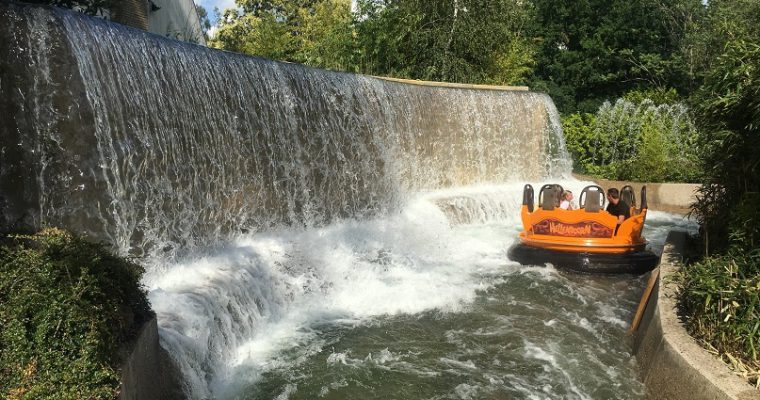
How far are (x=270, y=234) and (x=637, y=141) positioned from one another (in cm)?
1429

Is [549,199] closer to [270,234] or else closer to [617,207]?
[617,207]

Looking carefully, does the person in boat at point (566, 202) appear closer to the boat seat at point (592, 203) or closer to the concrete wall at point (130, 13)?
the boat seat at point (592, 203)

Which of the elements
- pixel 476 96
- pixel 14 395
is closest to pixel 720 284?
pixel 14 395

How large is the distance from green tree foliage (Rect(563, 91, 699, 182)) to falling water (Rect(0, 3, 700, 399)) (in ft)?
26.4

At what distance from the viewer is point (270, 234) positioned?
8.68 metres

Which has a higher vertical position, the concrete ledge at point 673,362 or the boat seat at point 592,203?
the boat seat at point 592,203

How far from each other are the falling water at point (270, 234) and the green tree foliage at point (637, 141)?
8.04m

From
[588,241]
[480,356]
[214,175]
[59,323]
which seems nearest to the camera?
[59,323]

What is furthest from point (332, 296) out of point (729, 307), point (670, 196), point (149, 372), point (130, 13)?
point (670, 196)

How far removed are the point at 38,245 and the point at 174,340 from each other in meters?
1.18

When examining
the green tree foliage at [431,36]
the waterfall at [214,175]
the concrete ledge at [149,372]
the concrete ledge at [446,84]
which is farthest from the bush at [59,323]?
the green tree foliage at [431,36]

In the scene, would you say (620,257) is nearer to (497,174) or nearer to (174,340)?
(174,340)

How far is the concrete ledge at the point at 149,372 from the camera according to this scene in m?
3.39

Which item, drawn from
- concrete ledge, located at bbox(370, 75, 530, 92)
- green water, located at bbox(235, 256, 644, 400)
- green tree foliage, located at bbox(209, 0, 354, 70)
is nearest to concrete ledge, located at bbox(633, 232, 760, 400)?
green water, located at bbox(235, 256, 644, 400)
